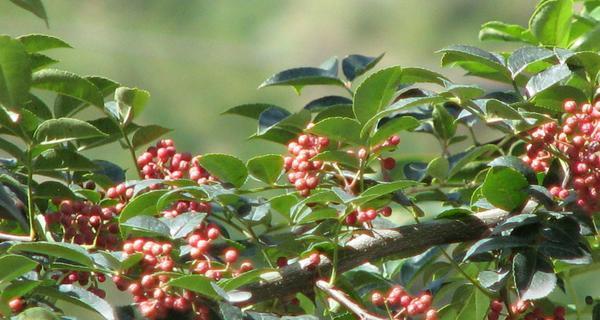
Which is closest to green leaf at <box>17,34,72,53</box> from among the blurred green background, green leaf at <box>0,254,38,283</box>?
green leaf at <box>0,254,38,283</box>

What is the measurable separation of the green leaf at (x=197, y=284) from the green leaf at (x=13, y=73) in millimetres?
259

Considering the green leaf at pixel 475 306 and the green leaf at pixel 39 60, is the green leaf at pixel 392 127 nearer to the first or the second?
the green leaf at pixel 475 306

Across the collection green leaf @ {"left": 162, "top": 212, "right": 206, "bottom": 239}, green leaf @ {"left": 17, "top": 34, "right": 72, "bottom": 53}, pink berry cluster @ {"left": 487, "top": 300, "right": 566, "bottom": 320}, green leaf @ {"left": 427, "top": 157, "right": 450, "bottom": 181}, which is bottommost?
pink berry cluster @ {"left": 487, "top": 300, "right": 566, "bottom": 320}

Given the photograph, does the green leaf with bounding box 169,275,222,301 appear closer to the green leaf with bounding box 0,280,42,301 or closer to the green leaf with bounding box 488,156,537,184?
the green leaf with bounding box 0,280,42,301

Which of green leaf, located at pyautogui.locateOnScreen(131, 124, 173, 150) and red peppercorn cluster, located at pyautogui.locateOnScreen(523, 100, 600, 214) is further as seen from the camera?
green leaf, located at pyautogui.locateOnScreen(131, 124, 173, 150)

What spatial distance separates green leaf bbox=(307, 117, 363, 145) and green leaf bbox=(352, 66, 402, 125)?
0.03m

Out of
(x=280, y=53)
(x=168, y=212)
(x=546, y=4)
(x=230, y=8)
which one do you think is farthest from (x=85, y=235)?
(x=230, y=8)

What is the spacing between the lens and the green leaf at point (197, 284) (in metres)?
0.84

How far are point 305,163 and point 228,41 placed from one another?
3.76 m

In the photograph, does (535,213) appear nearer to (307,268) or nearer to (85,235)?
(307,268)

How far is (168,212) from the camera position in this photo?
104 cm

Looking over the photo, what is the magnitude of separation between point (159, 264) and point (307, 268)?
0.16 meters

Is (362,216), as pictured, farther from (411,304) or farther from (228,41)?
(228,41)

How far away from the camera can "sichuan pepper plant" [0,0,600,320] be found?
924 millimetres
